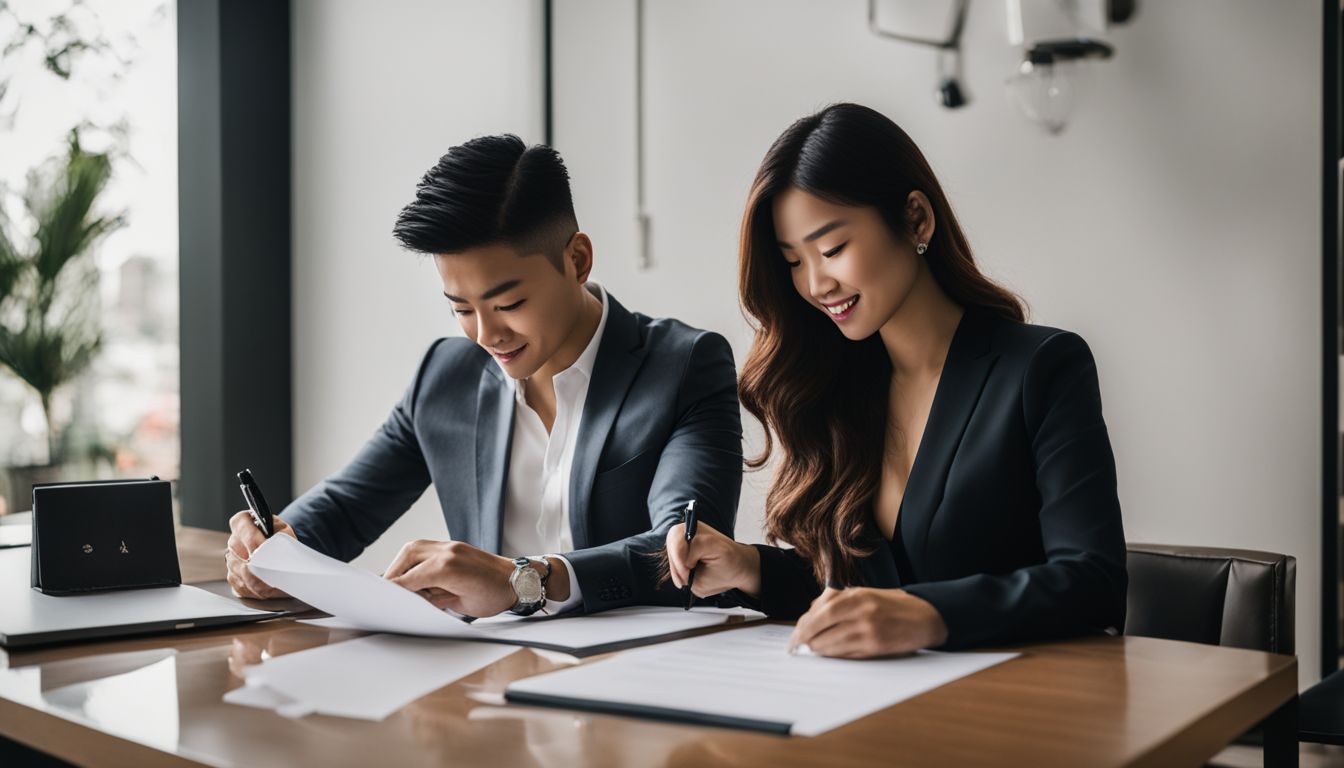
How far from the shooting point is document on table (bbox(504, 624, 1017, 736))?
0.94 m

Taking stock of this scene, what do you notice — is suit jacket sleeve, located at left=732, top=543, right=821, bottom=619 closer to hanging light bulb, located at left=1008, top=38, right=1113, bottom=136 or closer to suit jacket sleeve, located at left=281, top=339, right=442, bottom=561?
suit jacket sleeve, located at left=281, top=339, right=442, bottom=561

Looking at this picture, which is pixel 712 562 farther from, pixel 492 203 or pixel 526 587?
pixel 492 203

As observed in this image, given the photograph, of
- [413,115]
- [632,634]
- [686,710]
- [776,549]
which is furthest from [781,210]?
[413,115]

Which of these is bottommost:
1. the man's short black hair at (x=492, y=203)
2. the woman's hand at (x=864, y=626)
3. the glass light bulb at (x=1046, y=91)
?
the woman's hand at (x=864, y=626)

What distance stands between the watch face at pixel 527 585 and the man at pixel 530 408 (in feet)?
0.60

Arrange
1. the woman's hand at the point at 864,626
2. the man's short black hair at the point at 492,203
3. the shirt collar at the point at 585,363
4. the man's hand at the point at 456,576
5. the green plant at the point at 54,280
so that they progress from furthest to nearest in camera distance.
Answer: the green plant at the point at 54,280 → the shirt collar at the point at 585,363 → the man's short black hair at the point at 492,203 → the man's hand at the point at 456,576 → the woman's hand at the point at 864,626

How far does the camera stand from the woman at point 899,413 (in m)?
1.41

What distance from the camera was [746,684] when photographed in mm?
1039

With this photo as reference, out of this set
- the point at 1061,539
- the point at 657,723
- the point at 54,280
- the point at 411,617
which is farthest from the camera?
the point at 54,280

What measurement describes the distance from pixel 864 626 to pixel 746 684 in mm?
167

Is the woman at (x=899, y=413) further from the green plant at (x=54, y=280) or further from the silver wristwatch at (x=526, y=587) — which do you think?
the green plant at (x=54, y=280)

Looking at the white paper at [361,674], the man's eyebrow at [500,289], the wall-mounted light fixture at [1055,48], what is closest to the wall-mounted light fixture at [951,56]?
the wall-mounted light fixture at [1055,48]

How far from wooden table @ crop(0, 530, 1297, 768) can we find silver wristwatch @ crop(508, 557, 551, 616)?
21 cm

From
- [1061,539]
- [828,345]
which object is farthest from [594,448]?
[1061,539]
